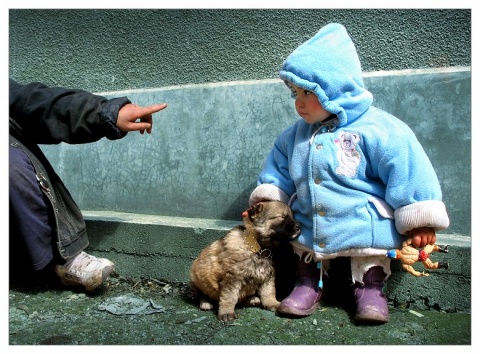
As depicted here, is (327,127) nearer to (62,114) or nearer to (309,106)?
(309,106)

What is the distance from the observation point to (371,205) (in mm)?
2803

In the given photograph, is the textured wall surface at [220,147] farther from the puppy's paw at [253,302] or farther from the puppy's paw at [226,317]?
A: the puppy's paw at [226,317]

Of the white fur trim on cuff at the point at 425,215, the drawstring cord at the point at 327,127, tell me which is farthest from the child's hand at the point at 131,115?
the white fur trim on cuff at the point at 425,215

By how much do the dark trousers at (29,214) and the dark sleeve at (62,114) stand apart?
0.18m

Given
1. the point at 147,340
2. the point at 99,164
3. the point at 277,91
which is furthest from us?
the point at 99,164

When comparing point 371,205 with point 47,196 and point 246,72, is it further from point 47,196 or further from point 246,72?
point 47,196

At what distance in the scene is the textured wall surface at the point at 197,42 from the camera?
316cm

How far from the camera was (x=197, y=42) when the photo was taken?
369cm

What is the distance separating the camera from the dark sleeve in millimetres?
2898

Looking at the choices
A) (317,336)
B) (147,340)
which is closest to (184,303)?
(147,340)

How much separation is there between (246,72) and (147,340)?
6.27 feet

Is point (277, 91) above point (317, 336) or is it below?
above

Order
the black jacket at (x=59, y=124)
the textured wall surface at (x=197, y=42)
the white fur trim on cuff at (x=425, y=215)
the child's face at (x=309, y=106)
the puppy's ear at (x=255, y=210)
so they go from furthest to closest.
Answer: the textured wall surface at (x=197, y=42) → the puppy's ear at (x=255, y=210) → the black jacket at (x=59, y=124) → the child's face at (x=309, y=106) → the white fur trim on cuff at (x=425, y=215)

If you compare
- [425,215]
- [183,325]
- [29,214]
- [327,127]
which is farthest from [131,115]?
[425,215]
